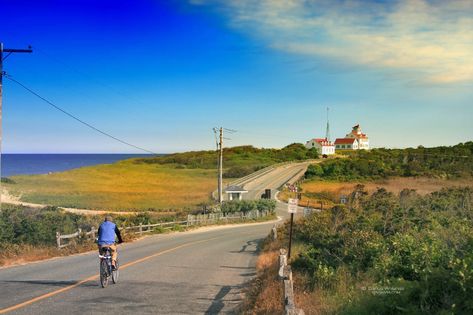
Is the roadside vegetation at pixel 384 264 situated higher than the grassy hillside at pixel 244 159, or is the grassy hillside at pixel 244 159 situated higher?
the grassy hillside at pixel 244 159

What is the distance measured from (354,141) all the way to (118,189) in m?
120

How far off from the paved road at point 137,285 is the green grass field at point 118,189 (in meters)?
44.7

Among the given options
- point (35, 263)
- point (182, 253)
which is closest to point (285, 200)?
point (182, 253)

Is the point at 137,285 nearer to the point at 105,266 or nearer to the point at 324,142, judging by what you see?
the point at 105,266

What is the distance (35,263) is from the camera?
17.9 m

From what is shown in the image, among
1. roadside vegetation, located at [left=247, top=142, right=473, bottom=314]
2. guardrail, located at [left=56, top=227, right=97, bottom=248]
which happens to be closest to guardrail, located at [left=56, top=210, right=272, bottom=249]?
guardrail, located at [left=56, top=227, right=97, bottom=248]

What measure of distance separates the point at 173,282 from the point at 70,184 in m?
81.7

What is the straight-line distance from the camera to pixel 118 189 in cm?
8788

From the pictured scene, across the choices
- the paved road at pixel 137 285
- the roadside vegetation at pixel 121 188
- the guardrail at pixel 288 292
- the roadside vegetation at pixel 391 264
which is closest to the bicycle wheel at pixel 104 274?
the paved road at pixel 137 285

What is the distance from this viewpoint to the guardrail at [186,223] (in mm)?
23169

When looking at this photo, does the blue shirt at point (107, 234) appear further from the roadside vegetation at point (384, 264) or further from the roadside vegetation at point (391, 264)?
the roadside vegetation at point (391, 264)

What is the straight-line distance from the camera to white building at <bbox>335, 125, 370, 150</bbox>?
188 m

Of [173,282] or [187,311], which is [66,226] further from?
[187,311]

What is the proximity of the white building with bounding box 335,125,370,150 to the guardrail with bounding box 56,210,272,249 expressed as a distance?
135350 millimetres
